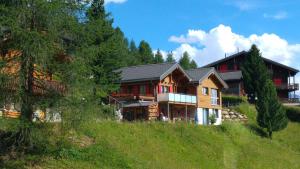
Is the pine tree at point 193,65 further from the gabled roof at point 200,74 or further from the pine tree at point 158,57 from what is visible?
the gabled roof at point 200,74

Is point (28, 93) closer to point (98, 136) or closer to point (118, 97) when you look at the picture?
point (98, 136)

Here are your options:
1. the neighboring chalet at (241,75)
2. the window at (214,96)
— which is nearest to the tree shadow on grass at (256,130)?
the window at (214,96)

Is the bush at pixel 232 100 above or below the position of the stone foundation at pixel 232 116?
above

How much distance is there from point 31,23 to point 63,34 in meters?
1.63

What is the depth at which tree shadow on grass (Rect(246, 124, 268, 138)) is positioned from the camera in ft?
178

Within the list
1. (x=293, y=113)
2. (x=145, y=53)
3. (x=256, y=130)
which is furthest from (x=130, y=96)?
(x=145, y=53)

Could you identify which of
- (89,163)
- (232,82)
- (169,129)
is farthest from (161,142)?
(232,82)

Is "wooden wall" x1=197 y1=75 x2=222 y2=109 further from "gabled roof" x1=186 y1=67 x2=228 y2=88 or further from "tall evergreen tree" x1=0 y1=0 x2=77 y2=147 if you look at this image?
"tall evergreen tree" x1=0 y1=0 x2=77 y2=147

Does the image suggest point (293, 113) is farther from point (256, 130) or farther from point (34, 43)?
point (34, 43)

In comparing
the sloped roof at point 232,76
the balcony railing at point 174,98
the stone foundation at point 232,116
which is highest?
the sloped roof at point 232,76

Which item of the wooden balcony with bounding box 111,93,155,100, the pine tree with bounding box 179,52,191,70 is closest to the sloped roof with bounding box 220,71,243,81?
the wooden balcony with bounding box 111,93,155,100

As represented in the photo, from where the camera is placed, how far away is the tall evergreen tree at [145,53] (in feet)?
392

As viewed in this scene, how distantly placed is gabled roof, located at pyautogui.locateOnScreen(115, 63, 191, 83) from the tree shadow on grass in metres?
8.15

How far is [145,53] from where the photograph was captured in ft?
405
